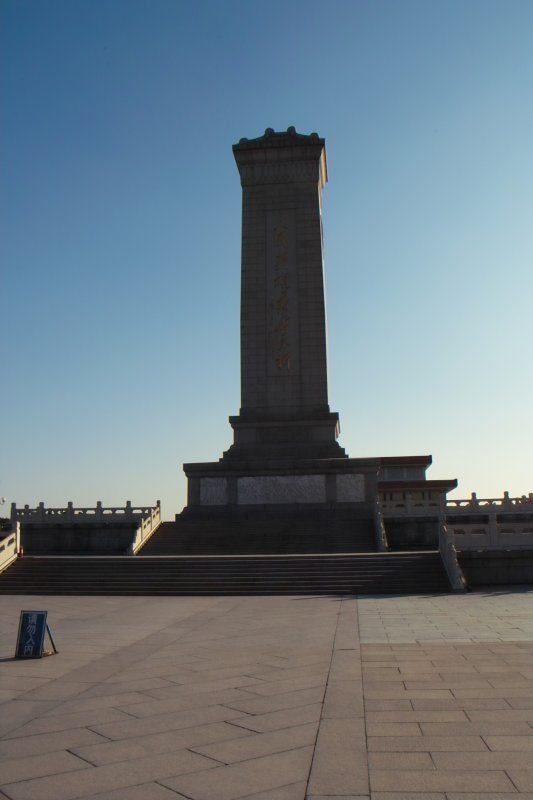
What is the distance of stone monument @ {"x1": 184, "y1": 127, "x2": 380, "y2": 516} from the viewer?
99.9 ft

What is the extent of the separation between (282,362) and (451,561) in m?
16.5

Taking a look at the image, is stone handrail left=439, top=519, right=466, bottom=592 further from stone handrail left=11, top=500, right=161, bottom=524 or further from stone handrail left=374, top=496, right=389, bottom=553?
stone handrail left=11, top=500, right=161, bottom=524

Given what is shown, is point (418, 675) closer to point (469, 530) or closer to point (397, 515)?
point (469, 530)

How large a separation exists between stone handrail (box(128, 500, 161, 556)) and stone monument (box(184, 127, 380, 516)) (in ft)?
8.35

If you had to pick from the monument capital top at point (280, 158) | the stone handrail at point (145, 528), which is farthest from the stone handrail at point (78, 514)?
the monument capital top at point (280, 158)

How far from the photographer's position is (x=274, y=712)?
6.56 meters

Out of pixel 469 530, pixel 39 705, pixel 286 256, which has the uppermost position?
pixel 286 256

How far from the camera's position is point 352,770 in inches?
195

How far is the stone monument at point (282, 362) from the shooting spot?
30.5 m

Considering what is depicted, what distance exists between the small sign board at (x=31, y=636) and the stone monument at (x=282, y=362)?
20.4 m

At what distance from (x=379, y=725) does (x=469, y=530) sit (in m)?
14.8

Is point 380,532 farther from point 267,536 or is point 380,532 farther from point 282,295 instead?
point 282,295

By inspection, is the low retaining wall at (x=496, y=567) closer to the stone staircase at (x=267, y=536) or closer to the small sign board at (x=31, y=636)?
the stone staircase at (x=267, y=536)

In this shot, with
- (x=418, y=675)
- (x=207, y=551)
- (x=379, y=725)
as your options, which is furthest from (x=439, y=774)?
(x=207, y=551)
